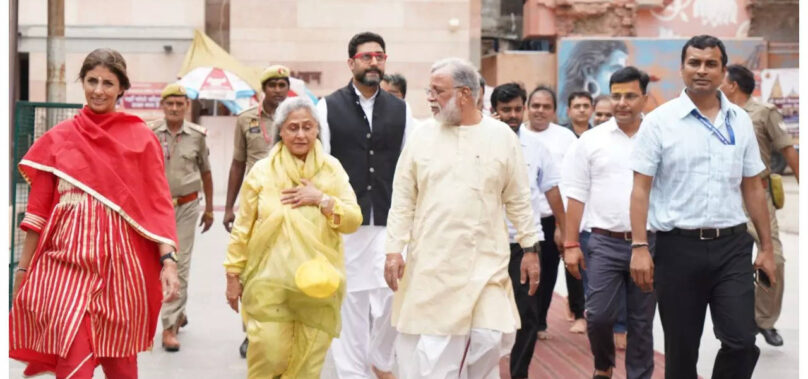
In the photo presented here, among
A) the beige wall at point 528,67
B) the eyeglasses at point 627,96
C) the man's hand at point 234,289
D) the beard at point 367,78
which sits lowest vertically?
the man's hand at point 234,289

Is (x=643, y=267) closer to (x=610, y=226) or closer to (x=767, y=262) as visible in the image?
(x=767, y=262)

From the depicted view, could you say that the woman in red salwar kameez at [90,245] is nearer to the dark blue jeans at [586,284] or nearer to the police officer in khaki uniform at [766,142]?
the dark blue jeans at [586,284]

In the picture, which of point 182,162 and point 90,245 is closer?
point 90,245

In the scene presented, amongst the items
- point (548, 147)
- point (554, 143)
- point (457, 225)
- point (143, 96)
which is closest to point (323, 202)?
point (457, 225)

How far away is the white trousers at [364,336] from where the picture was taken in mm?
6887

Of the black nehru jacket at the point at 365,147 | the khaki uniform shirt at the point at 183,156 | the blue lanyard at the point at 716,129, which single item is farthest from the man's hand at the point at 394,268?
the khaki uniform shirt at the point at 183,156

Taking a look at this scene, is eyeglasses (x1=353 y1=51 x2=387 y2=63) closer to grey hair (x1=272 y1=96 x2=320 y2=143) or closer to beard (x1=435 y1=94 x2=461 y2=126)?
grey hair (x1=272 y1=96 x2=320 y2=143)

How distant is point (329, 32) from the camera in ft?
92.8

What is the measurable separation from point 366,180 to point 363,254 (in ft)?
1.50

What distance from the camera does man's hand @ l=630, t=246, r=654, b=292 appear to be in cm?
564

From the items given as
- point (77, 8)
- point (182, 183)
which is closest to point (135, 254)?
point (182, 183)

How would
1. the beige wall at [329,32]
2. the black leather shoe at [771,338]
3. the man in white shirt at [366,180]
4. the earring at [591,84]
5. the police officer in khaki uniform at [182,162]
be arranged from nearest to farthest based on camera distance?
1. the man in white shirt at [366,180]
2. the black leather shoe at [771,338]
3. the police officer in khaki uniform at [182,162]
4. the beige wall at [329,32]
5. the earring at [591,84]

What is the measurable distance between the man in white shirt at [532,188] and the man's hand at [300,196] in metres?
1.72

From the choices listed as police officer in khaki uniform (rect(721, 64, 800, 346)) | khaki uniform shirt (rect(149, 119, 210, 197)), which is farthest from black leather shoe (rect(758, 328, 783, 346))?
khaki uniform shirt (rect(149, 119, 210, 197))
